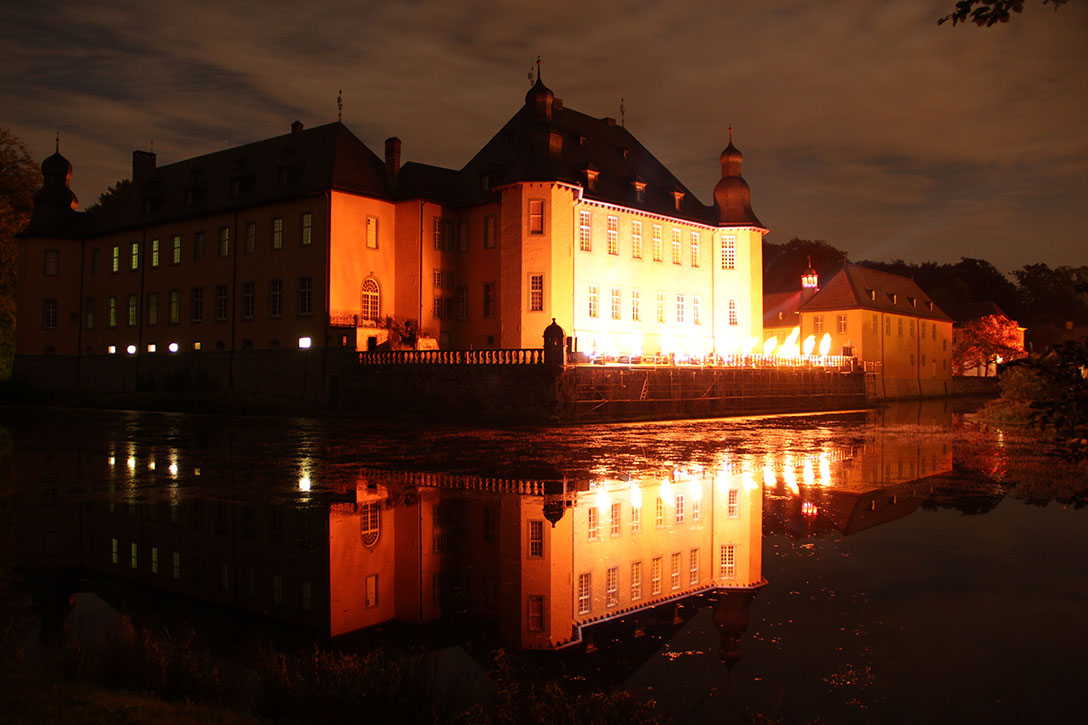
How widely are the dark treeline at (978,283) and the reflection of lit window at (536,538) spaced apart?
79257 mm

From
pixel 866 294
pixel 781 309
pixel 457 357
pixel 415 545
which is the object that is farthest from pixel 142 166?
pixel 415 545

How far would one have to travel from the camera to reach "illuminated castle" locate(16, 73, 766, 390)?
42.9 metres

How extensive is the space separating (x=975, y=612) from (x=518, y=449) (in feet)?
48.5

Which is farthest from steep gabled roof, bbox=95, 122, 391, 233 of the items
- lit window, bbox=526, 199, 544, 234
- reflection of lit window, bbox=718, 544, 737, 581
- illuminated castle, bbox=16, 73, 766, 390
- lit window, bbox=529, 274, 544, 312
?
reflection of lit window, bbox=718, 544, 737, 581

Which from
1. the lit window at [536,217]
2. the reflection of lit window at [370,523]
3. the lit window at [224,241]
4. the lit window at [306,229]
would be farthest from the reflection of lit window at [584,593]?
the lit window at [224,241]

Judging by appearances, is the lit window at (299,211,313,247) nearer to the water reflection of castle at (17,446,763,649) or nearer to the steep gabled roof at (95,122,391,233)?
the steep gabled roof at (95,122,391,233)

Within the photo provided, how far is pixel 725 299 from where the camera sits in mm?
52844

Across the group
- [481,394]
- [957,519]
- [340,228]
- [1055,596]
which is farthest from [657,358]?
[1055,596]

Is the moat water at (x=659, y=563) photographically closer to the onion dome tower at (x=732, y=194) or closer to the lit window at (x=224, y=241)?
the lit window at (x=224, y=241)

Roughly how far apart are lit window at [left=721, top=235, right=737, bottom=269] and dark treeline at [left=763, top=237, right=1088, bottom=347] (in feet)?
113

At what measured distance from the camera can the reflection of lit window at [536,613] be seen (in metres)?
6.44

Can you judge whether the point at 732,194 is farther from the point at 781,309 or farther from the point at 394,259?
the point at 781,309

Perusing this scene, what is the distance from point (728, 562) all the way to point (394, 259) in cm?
3961

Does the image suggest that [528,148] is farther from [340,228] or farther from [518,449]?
[518,449]
